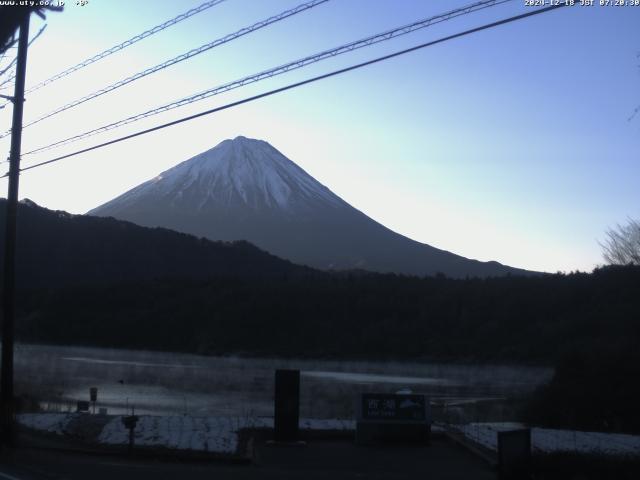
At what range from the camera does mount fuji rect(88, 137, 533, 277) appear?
311 feet

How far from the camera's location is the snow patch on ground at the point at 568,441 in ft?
53.0

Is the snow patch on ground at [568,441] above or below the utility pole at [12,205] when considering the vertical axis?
below

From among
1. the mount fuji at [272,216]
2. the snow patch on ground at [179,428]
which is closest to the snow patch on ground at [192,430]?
the snow patch on ground at [179,428]

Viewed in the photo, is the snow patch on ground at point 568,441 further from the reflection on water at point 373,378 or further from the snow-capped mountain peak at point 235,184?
the snow-capped mountain peak at point 235,184

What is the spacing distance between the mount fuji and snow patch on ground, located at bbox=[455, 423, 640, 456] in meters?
68.4

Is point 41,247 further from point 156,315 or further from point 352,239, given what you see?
point 352,239

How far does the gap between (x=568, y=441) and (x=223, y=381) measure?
2086 centimetres

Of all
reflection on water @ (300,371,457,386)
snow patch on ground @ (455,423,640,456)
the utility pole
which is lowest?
snow patch on ground @ (455,423,640,456)

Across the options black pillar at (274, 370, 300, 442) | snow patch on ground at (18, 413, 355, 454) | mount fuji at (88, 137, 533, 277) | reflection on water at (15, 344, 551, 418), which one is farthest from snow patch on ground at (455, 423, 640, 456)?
mount fuji at (88, 137, 533, 277)

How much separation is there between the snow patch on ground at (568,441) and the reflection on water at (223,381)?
621 centimetres

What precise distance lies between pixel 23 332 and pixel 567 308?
31952 millimetres

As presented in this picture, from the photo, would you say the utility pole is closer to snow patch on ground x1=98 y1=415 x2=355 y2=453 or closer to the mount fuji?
snow patch on ground x1=98 y1=415 x2=355 y2=453

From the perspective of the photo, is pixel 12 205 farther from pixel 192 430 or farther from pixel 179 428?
pixel 192 430

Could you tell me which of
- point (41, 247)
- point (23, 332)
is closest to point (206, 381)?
point (23, 332)
